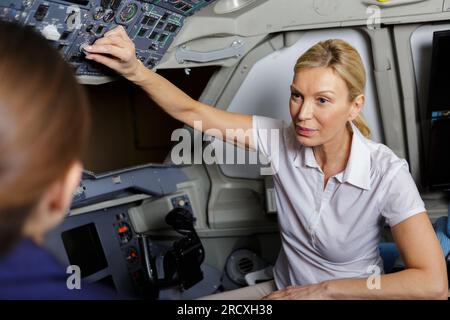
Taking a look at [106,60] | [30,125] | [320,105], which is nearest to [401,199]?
[320,105]

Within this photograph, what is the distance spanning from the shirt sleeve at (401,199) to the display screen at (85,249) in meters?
1.45

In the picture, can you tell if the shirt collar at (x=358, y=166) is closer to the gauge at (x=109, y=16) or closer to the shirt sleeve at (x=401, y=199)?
the shirt sleeve at (x=401, y=199)

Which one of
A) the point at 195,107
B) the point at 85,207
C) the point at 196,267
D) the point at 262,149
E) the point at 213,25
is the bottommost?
the point at 196,267

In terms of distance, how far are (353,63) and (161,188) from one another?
1299mm

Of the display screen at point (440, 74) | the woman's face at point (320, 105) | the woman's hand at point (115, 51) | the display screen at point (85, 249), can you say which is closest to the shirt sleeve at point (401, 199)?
the woman's face at point (320, 105)

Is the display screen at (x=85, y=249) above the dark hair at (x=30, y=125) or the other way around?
the other way around

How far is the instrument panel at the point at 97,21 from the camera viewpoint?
A: 1.65 m

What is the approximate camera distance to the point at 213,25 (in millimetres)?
2369

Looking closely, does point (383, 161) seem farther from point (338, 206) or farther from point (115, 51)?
point (115, 51)

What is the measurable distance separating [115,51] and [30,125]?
134 cm

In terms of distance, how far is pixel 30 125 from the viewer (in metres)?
0.62

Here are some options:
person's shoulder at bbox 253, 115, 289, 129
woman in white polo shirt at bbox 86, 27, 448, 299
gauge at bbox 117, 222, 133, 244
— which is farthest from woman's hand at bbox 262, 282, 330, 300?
gauge at bbox 117, 222, 133, 244

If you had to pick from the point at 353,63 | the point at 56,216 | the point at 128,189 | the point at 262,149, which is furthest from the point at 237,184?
the point at 56,216
